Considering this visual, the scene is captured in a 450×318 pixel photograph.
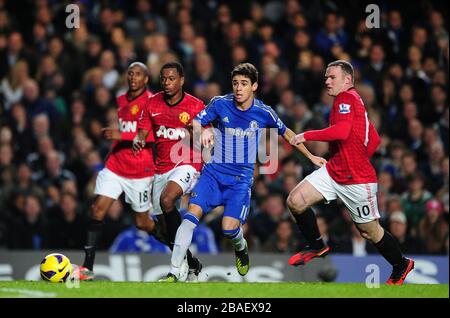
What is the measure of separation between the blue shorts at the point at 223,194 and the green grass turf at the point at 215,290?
820mm

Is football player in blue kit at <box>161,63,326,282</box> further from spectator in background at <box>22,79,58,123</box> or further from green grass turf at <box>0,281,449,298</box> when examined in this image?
spectator in background at <box>22,79,58,123</box>

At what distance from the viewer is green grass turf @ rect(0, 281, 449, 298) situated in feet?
31.1

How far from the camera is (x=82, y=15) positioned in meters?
18.5

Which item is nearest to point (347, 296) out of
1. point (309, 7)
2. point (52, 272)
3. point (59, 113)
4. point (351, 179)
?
point (351, 179)

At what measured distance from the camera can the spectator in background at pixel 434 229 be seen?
48.7ft

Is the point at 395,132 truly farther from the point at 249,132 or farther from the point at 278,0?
the point at 249,132

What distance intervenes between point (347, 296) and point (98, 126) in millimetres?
8038

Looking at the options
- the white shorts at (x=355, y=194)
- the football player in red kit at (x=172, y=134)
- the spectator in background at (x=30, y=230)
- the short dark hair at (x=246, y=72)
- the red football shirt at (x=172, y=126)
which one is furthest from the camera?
the spectator in background at (x=30, y=230)

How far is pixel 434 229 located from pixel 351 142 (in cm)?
457

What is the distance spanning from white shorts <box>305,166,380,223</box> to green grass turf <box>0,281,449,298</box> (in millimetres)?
790

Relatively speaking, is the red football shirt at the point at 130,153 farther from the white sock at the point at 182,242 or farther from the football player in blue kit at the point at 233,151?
the white sock at the point at 182,242

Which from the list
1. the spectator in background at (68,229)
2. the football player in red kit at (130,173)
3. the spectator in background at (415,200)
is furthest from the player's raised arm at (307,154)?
the spectator in background at (68,229)

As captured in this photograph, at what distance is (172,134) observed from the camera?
11.5 m

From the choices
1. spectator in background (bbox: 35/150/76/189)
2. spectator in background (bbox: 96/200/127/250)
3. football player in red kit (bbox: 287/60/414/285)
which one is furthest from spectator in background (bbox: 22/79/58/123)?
football player in red kit (bbox: 287/60/414/285)
